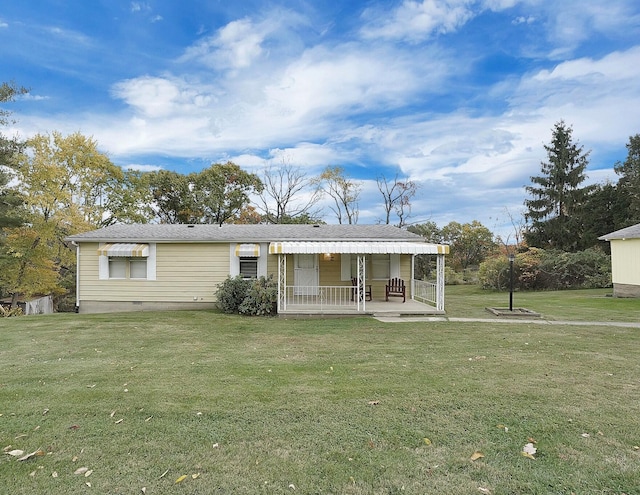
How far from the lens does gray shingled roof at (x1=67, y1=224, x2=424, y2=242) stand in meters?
14.2

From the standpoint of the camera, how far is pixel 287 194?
33.8 meters

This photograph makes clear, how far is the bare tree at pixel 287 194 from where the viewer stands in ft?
110

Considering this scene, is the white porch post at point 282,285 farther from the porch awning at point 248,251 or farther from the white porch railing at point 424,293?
Result: the white porch railing at point 424,293

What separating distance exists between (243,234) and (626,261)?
1830 cm

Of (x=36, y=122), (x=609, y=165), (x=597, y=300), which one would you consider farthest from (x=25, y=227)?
(x=609, y=165)

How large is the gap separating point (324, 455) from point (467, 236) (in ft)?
108

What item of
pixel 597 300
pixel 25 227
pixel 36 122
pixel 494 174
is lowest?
pixel 597 300

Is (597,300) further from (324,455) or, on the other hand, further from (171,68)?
(171,68)

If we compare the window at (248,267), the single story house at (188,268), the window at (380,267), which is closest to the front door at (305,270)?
the single story house at (188,268)

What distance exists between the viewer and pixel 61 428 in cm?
389

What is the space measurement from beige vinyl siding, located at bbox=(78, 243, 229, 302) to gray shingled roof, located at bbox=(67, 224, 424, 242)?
0.41m

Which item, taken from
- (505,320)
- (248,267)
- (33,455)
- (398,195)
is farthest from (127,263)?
(398,195)

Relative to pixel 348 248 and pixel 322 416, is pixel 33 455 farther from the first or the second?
pixel 348 248

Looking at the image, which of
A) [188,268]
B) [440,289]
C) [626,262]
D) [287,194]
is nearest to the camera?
[440,289]
